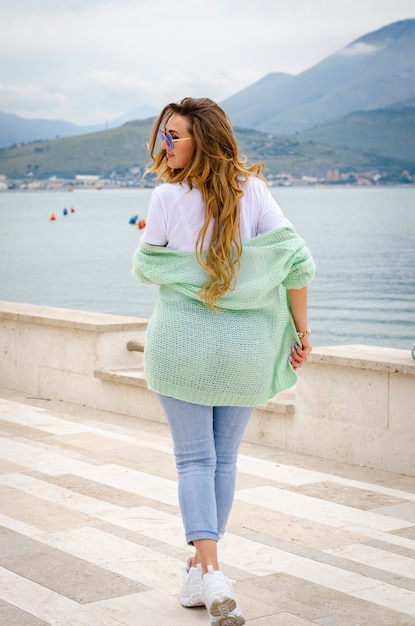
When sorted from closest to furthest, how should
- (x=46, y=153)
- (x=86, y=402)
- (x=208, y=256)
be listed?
(x=208, y=256) < (x=86, y=402) < (x=46, y=153)

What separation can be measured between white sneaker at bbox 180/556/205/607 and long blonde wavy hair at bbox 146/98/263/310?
90 cm

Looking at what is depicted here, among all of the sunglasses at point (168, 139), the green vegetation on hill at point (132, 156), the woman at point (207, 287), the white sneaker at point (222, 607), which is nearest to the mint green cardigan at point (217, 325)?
the woman at point (207, 287)

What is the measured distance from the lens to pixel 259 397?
3.54 metres

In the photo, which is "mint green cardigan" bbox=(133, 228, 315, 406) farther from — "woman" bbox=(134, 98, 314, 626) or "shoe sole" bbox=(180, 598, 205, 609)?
"shoe sole" bbox=(180, 598, 205, 609)

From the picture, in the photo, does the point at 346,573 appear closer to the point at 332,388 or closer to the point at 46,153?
the point at 332,388

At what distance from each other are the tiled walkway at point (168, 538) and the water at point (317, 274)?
2743cm

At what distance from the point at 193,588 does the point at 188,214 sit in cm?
124

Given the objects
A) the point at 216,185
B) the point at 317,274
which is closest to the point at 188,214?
the point at 216,185

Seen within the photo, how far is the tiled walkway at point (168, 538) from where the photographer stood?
3643 millimetres

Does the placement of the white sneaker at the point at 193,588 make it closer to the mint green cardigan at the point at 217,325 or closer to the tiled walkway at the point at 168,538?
the tiled walkway at the point at 168,538

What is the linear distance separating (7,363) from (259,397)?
5.40m

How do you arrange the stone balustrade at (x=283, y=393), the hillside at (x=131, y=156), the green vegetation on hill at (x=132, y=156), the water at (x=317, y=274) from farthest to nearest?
the green vegetation on hill at (x=132, y=156)
the hillside at (x=131, y=156)
the water at (x=317, y=274)
the stone balustrade at (x=283, y=393)

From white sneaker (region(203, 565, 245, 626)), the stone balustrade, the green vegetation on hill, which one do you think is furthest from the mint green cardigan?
the green vegetation on hill

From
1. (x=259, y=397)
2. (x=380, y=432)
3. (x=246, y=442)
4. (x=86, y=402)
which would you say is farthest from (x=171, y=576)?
(x=86, y=402)
